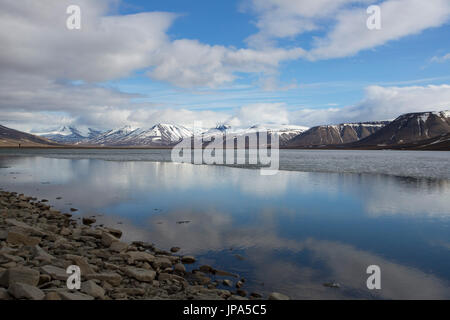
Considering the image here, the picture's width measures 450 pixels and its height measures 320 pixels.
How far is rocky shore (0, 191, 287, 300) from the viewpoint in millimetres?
9297

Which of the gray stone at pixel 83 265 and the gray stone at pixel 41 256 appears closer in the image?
the gray stone at pixel 83 265

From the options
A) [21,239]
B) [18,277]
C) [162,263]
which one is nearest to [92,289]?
[18,277]

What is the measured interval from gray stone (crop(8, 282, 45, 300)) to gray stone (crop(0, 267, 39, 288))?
20.1 inches

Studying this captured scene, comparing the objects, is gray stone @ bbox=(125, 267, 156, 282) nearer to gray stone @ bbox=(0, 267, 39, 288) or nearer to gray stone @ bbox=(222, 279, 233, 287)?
gray stone @ bbox=(222, 279, 233, 287)

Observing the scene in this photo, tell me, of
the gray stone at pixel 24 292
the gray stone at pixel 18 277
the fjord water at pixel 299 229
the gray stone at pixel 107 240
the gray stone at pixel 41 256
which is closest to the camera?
the gray stone at pixel 24 292

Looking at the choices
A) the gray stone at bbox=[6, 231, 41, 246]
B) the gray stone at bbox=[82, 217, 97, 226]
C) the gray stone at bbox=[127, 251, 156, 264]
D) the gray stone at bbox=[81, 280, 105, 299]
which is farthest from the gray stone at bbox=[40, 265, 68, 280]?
the gray stone at bbox=[82, 217, 97, 226]

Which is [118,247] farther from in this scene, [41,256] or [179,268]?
[179,268]

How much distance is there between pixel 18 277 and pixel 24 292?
1.02 metres

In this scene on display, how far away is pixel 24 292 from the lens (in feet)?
27.7

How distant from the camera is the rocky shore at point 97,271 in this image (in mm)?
9297

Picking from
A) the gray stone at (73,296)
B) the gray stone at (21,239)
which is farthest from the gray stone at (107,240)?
the gray stone at (73,296)

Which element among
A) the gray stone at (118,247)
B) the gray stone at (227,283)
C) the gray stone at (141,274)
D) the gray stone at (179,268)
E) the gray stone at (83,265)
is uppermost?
the gray stone at (83,265)

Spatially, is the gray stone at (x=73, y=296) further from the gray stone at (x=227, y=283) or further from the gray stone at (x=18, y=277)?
the gray stone at (x=227, y=283)

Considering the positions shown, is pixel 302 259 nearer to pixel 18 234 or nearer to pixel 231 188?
pixel 18 234
